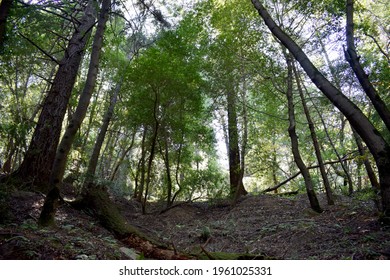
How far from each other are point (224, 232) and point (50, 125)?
184 inches

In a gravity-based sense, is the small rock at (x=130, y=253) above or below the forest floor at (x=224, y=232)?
below

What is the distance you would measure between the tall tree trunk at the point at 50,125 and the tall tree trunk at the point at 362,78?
524cm

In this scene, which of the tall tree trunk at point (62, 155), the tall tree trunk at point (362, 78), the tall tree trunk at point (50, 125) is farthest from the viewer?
the tall tree trunk at point (50, 125)

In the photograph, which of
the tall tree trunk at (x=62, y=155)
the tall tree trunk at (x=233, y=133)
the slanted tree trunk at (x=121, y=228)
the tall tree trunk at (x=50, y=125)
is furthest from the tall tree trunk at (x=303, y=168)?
the tall tree trunk at (x=50, y=125)

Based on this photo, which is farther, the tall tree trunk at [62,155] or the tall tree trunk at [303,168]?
the tall tree trunk at [303,168]

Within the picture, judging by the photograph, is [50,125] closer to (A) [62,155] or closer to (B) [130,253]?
(A) [62,155]

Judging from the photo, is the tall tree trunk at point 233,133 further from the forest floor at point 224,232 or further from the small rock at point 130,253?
the small rock at point 130,253

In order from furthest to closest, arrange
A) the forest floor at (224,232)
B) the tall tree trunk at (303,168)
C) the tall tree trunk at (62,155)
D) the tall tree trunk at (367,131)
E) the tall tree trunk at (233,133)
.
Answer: the tall tree trunk at (233,133) → the tall tree trunk at (303,168) → the tall tree trunk at (367,131) → the tall tree trunk at (62,155) → the forest floor at (224,232)

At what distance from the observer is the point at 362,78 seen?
4438 millimetres

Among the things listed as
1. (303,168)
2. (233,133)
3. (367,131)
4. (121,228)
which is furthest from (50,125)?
(367,131)

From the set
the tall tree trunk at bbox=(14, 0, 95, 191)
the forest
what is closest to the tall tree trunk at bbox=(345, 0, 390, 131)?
the forest

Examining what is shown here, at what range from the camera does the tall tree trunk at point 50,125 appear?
614 cm
